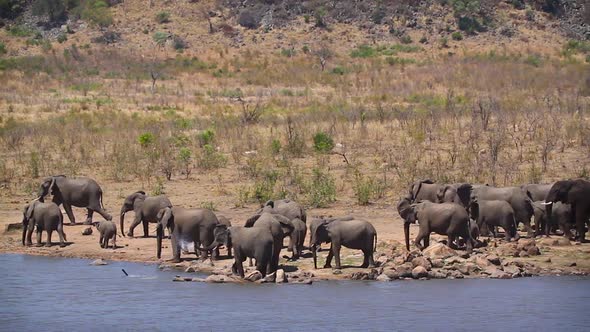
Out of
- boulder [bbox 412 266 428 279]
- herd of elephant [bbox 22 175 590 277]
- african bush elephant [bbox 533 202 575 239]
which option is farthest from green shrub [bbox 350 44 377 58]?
boulder [bbox 412 266 428 279]

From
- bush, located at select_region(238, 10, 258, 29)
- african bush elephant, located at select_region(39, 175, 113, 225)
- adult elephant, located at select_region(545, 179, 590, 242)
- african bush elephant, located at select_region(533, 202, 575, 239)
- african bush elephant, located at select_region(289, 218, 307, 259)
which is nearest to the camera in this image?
african bush elephant, located at select_region(289, 218, 307, 259)

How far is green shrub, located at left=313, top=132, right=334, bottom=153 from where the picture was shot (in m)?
25.3

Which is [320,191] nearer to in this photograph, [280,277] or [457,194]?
[457,194]

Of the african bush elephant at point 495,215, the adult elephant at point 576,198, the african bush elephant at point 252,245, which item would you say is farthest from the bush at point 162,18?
the african bush elephant at point 252,245

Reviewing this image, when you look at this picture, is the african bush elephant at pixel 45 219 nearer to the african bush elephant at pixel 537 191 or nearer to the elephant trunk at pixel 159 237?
the elephant trunk at pixel 159 237

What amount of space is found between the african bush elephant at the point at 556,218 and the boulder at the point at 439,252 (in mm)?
2593

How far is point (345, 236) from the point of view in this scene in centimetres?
1453

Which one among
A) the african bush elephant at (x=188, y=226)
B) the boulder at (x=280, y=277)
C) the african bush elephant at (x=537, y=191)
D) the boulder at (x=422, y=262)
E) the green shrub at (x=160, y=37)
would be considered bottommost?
the boulder at (x=280, y=277)

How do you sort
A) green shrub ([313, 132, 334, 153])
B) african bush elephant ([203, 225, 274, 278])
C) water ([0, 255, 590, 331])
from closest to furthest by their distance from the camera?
water ([0, 255, 590, 331]), african bush elephant ([203, 225, 274, 278]), green shrub ([313, 132, 334, 153])

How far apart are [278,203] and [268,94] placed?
1015 inches

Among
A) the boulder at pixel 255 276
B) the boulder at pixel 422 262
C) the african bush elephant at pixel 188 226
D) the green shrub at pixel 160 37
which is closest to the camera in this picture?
the boulder at pixel 255 276

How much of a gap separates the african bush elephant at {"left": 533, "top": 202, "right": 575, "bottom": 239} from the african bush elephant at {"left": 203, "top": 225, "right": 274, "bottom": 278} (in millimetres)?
5224

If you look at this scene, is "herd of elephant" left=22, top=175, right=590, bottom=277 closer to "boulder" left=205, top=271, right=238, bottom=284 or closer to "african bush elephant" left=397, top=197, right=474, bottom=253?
"african bush elephant" left=397, top=197, right=474, bottom=253

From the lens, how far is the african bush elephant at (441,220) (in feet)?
50.6
